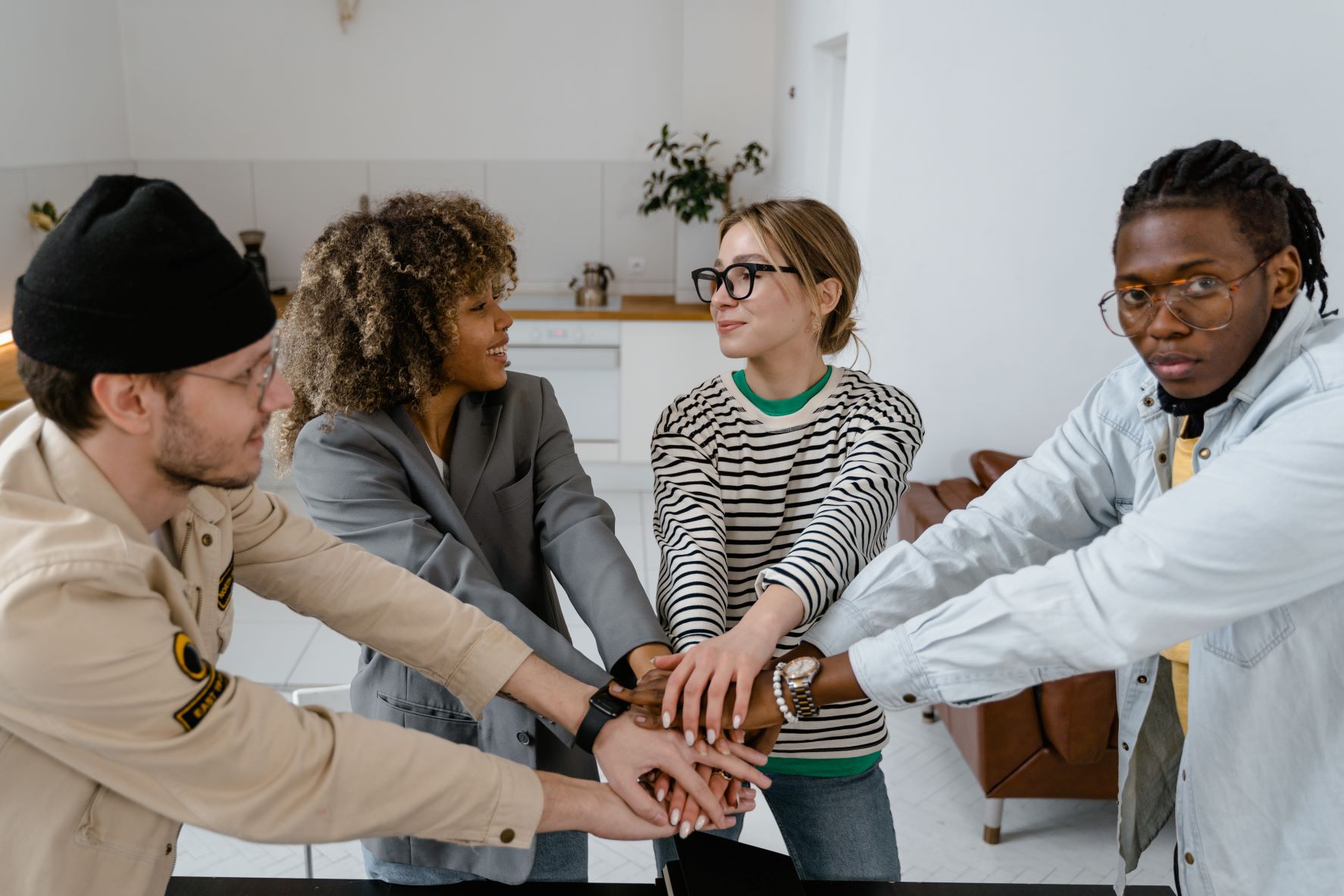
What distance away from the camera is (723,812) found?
4.77 ft

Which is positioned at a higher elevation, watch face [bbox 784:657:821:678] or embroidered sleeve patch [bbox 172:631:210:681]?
embroidered sleeve patch [bbox 172:631:210:681]

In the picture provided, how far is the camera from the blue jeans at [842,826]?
162 centimetres

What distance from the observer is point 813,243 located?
168 centimetres

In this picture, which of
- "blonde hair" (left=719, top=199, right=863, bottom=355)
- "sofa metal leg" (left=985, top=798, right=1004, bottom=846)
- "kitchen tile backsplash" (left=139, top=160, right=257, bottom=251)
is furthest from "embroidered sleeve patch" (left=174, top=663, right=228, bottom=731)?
"kitchen tile backsplash" (left=139, top=160, right=257, bottom=251)

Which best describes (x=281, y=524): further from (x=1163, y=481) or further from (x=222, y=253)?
(x=1163, y=481)

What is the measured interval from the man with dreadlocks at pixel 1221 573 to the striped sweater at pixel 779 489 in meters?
0.23

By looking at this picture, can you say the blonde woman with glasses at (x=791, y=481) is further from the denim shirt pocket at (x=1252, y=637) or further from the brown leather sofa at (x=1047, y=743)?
the brown leather sofa at (x=1047, y=743)


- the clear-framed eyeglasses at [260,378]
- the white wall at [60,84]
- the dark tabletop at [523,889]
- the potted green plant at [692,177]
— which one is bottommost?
the dark tabletop at [523,889]

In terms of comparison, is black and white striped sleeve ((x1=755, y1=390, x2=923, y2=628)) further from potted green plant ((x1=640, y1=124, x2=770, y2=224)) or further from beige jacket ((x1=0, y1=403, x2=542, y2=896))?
potted green plant ((x1=640, y1=124, x2=770, y2=224))

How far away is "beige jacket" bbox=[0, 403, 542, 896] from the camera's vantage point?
943mm

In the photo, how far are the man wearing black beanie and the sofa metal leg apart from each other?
185cm

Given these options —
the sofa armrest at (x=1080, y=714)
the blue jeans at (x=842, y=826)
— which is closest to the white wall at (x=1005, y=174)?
the sofa armrest at (x=1080, y=714)

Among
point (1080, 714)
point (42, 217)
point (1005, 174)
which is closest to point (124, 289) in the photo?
point (1080, 714)

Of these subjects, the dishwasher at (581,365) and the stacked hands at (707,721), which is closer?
the stacked hands at (707,721)
